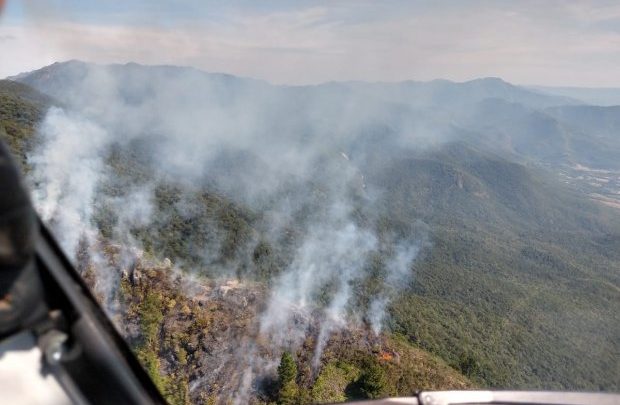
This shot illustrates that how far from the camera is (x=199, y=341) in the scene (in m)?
41.6

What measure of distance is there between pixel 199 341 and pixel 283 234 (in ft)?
305

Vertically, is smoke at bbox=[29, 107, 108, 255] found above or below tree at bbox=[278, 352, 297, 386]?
above

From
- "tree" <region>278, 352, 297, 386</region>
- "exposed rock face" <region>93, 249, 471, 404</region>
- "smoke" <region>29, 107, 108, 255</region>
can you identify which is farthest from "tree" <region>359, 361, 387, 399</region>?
"smoke" <region>29, 107, 108, 255</region>

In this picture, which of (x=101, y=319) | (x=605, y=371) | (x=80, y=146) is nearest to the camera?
(x=101, y=319)

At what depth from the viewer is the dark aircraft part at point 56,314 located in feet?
5.58

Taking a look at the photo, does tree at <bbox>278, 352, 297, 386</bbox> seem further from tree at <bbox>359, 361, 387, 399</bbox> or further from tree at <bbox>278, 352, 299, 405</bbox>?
tree at <bbox>359, 361, 387, 399</bbox>

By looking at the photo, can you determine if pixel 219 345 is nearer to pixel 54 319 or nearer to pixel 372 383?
pixel 372 383

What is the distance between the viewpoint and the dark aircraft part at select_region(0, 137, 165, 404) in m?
1.70

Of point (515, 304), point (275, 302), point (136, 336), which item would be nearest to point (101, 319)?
point (136, 336)

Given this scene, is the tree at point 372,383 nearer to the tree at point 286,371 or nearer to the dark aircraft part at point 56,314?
the tree at point 286,371

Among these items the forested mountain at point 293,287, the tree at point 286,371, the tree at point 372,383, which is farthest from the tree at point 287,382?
the tree at point 372,383

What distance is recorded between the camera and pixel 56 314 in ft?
6.40

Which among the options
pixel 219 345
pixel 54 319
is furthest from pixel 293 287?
pixel 54 319

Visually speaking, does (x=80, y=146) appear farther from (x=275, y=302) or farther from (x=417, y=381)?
(x=417, y=381)
